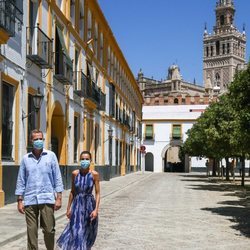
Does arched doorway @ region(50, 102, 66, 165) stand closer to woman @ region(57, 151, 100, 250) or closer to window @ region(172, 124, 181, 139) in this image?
woman @ region(57, 151, 100, 250)

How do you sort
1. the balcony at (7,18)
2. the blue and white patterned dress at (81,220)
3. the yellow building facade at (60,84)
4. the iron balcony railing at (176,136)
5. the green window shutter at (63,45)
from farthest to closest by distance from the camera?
1. the iron balcony railing at (176,136)
2. the green window shutter at (63,45)
3. the yellow building facade at (60,84)
4. the balcony at (7,18)
5. the blue and white patterned dress at (81,220)

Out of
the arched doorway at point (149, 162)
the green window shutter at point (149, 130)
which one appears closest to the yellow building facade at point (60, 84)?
the green window shutter at point (149, 130)

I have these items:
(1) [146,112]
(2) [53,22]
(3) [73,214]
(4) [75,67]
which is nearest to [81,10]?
(4) [75,67]

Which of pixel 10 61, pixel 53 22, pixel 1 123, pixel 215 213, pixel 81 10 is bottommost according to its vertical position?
pixel 215 213

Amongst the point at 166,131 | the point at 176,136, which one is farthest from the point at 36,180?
the point at 166,131

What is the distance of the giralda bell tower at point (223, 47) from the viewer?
170 m

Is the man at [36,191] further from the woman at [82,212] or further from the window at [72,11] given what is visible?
the window at [72,11]

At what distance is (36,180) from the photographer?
7.11m

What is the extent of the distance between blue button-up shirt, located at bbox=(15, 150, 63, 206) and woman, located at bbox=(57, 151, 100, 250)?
1.00 feet

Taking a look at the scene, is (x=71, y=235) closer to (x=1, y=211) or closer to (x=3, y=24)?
(x=1, y=211)

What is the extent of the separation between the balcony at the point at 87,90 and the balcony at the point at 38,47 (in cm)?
551

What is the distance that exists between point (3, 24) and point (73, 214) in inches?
304

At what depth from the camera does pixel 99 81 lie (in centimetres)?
3152

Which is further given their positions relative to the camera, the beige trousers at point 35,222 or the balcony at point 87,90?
the balcony at point 87,90
